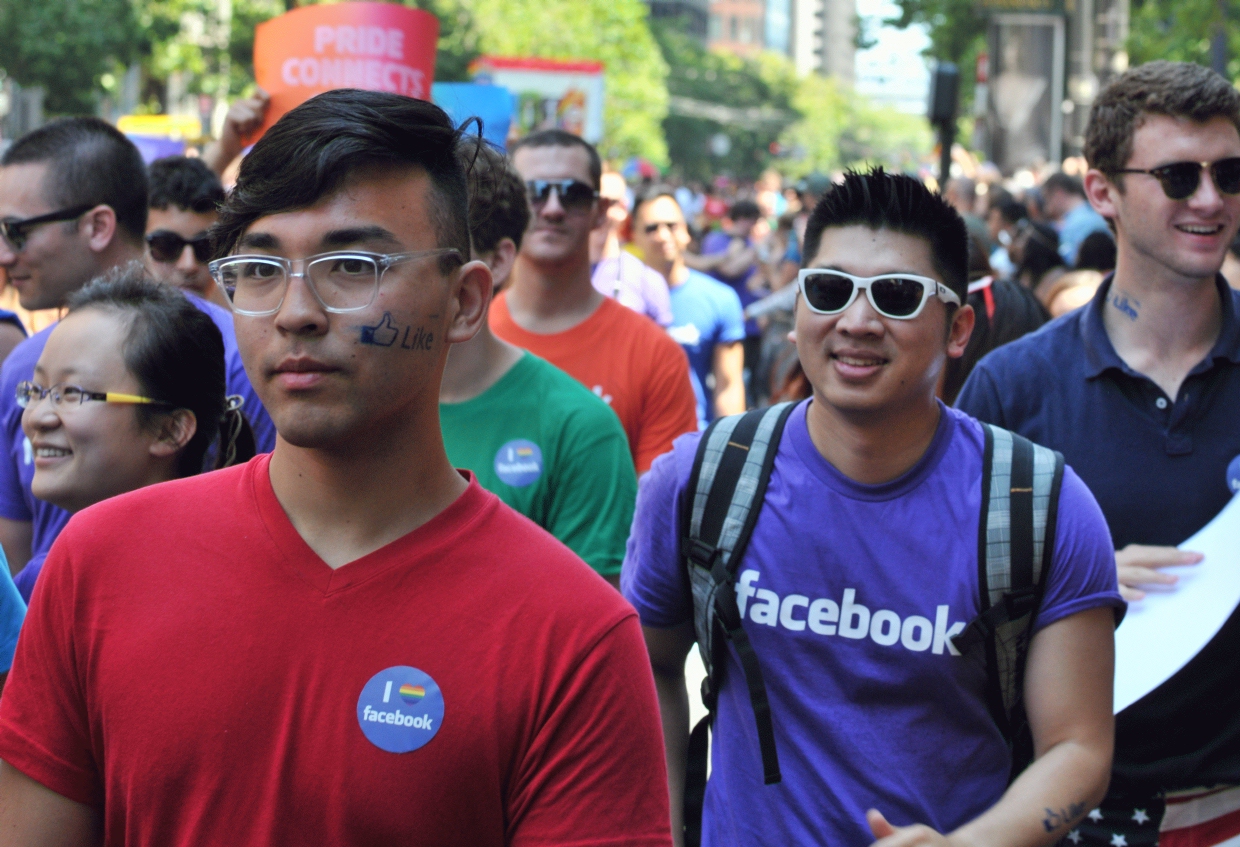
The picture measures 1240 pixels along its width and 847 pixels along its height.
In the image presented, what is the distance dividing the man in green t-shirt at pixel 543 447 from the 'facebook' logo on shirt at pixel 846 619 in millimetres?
979

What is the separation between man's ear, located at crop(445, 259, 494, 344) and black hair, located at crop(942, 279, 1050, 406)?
2.89m

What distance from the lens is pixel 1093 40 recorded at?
97.2 feet

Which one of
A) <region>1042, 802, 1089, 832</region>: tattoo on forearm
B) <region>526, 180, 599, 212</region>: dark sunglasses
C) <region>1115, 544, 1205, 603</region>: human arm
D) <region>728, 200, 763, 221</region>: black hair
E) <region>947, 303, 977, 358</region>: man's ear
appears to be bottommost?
<region>1042, 802, 1089, 832</region>: tattoo on forearm

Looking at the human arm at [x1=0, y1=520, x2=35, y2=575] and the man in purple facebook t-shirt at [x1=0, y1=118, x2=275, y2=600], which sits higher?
the man in purple facebook t-shirt at [x1=0, y1=118, x2=275, y2=600]

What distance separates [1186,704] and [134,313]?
2593mm

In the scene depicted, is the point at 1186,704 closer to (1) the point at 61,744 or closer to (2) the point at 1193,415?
(2) the point at 1193,415

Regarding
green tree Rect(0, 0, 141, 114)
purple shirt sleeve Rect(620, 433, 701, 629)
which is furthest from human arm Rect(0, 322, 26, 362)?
green tree Rect(0, 0, 141, 114)

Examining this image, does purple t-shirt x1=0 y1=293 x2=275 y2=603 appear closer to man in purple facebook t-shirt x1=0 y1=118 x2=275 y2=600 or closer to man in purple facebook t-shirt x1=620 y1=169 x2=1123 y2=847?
man in purple facebook t-shirt x1=0 y1=118 x2=275 y2=600

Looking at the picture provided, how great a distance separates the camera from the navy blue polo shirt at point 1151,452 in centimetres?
330

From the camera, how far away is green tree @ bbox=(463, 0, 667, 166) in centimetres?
5239

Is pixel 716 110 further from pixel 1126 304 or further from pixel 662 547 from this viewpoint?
pixel 662 547

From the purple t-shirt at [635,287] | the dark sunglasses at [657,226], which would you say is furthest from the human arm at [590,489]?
the dark sunglasses at [657,226]

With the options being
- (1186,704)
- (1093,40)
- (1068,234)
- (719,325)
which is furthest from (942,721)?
(1093,40)

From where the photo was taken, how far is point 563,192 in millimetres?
5301
